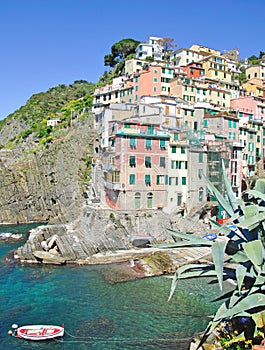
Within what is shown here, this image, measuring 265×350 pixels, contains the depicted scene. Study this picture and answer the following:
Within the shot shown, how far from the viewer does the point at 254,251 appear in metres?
9.89

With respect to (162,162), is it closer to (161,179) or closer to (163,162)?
(163,162)

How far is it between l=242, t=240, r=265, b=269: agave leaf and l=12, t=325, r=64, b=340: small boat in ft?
56.0

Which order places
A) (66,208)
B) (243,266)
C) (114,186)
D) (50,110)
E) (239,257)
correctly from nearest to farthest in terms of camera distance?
(243,266), (239,257), (114,186), (66,208), (50,110)

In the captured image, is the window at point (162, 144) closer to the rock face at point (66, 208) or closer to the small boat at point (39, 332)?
the rock face at point (66, 208)

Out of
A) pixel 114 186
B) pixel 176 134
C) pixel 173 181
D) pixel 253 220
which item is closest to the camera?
pixel 253 220

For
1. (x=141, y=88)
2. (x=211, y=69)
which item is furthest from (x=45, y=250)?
(x=211, y=69)

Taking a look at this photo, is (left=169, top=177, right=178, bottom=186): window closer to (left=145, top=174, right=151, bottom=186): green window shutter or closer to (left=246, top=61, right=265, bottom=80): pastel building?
(left=145, top=174, right=151, bottom=186): green window shutter

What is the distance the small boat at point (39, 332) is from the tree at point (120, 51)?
8455 cm

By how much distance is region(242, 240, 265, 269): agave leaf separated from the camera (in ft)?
32.3

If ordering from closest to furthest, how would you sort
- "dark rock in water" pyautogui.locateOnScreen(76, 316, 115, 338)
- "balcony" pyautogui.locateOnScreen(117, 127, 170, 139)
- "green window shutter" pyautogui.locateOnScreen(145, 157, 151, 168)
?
"dark rock in water" pyautogui.locateOnScreen(76, 316, 115, 338), "balcony" pyautogui.locateOnScreen(117, 127, 170, 139), "green window shutter" pyautogui.locateOnScreen(145, 157, 151, 168)

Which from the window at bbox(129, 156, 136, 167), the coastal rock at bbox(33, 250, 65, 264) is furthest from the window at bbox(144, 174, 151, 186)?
the coastal rock at bbox(33, 250, 65, 264)

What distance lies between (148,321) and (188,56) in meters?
73.0

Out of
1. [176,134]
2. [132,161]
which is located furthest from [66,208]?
[176,134]

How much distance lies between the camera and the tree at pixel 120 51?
317ft
